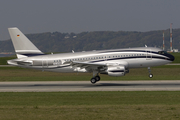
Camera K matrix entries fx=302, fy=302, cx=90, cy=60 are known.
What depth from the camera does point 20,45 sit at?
4094 centimetres

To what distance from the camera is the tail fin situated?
40812 mm

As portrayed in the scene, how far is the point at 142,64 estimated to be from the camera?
3912 cm

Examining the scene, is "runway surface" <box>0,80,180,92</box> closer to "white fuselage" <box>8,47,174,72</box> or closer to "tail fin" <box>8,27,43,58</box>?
"white fuselage" <box>8,47,174,72</box>

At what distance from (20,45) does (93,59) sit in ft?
33.4
